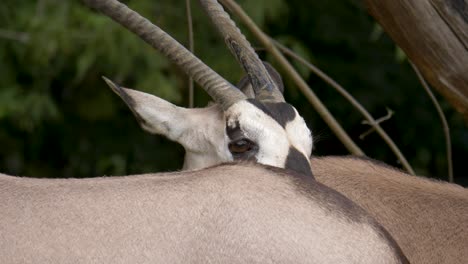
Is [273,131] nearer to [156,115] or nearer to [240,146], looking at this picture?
[240,146]

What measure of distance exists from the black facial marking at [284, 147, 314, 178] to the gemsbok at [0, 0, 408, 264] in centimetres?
70

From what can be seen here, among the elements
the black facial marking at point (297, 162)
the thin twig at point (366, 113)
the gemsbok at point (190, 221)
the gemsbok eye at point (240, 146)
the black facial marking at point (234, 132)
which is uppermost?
the gemsbok at point (190, 221)

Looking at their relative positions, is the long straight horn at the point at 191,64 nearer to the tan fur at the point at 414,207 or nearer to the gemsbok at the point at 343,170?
the gemsbok at the point at 343,170

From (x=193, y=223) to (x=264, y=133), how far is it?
1120mm

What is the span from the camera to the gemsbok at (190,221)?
2.35 meters

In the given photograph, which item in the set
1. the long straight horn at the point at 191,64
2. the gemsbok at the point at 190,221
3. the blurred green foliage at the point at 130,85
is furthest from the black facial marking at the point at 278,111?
the blurred green foliage at the point at 130,85

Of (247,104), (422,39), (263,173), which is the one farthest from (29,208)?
(422,39)

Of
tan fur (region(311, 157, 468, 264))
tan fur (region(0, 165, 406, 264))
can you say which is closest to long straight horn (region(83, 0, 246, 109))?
tan fur (region(311, 157, 468, 264))

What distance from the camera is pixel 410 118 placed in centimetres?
753

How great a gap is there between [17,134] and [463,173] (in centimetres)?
326

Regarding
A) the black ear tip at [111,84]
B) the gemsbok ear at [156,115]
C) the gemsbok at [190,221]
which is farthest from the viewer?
the gemsbok ear at [156,115]

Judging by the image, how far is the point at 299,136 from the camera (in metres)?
3.59

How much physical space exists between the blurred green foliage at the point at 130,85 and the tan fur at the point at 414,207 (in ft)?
11.1

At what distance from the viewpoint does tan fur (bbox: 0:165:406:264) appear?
2.35 metres
